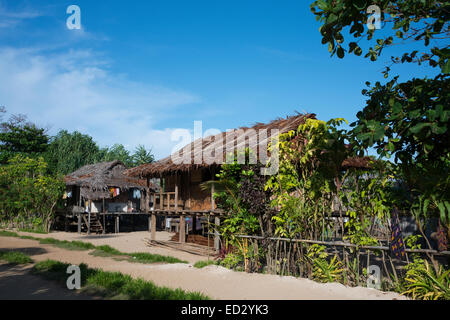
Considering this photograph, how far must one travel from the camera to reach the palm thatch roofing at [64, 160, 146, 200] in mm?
20781

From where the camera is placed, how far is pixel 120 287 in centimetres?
558

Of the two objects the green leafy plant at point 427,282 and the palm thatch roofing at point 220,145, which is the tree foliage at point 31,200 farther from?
the green leafy plant at point 427,282

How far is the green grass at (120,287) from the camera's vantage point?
4.94m

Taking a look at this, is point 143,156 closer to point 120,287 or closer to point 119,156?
point 119,156

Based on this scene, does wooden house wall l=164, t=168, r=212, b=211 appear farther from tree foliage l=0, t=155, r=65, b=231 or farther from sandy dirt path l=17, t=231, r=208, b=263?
tree foliage l=0, t=155, r=65, b=231

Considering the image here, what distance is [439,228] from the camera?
4605 millimetres

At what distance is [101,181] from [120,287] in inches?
656

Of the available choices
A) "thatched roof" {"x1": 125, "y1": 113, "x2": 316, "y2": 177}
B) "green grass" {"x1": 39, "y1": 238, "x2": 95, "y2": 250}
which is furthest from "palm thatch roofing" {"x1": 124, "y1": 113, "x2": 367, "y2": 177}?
"green grass" {"x1": 39, "y1": 238, "x2": 95, "y2": 250}

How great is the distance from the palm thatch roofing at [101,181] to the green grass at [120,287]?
14.0 m

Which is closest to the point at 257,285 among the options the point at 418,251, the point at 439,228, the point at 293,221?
the point at 293,221

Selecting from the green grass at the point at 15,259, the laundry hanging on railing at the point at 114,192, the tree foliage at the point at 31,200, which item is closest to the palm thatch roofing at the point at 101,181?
the laundry hanging on railing at the point at 114,192

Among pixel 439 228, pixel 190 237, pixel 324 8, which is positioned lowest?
pixel 190 237
